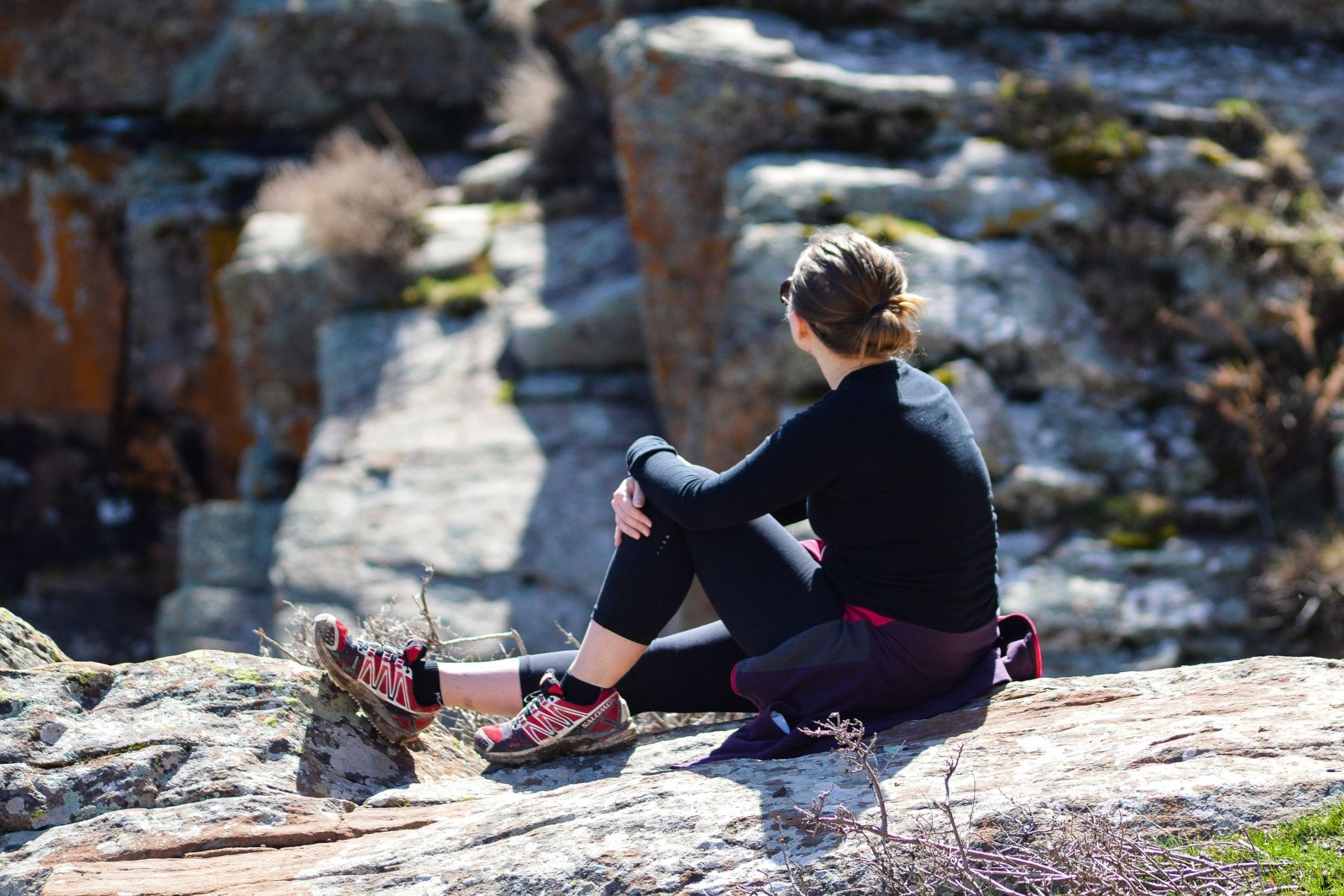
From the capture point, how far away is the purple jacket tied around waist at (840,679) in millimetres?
2703

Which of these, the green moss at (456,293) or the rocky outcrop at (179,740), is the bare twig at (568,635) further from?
the green moss at (456,293)

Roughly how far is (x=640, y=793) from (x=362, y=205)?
6613 mm

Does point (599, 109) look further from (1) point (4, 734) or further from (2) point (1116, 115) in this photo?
(1) point (4, 734)

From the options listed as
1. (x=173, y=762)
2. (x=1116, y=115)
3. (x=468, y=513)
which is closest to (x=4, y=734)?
(x=173, y=762)

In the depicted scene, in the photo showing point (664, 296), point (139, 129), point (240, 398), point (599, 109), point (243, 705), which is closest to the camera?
point (243, 705)

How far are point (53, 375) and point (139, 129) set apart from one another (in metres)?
2.35

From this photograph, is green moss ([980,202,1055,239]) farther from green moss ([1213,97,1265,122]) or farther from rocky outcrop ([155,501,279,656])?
rocky outcrop ([155,501,279,656])

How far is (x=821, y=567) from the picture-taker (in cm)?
282

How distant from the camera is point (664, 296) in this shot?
6500 mm

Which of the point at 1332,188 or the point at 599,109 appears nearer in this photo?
the point at 1332,188

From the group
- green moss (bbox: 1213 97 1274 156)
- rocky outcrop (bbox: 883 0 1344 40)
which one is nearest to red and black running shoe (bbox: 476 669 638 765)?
green moss (bbox: 1213 97 1274 156)

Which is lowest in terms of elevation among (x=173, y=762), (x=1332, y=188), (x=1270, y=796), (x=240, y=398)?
(x=240, y=398)

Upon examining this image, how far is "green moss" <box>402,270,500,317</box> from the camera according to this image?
8156mm

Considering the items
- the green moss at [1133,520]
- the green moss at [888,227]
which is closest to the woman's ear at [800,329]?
the green moss at [1133,520]
